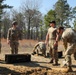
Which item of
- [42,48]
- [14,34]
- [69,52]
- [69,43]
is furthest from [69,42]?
[42,48]

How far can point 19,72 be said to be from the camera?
9453 mm

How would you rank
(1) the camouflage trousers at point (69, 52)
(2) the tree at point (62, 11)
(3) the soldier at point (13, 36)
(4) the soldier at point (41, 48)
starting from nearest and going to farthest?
(1) the camouflage trousers at point (69, 52), (3) the soldier at point (13, 36), (4) the soldier at point (41, 48), (2) the tree at point (62, 11)

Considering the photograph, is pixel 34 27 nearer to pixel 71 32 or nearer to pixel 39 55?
pixel 39 55

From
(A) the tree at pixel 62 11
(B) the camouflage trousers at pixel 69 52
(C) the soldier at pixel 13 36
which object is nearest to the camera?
(B) the camouflage trousers at pixel 69 52

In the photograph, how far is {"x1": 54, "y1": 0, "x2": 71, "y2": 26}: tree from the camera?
71562 mm

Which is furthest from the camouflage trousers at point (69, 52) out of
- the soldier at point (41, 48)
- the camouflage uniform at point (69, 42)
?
the soldier at point (41, 48)

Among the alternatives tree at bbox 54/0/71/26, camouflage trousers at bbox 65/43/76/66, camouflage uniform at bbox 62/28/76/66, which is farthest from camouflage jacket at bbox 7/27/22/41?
tree at bbox 54/0/71/26

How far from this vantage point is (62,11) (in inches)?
2827

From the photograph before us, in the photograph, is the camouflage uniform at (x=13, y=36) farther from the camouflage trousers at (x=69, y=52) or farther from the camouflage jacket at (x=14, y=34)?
the camouflage trousers at (x=69, y=52)

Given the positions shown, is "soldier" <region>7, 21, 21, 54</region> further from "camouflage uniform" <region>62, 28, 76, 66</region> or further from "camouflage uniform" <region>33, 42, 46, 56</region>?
"camouflage uniform" <region>62, 28, 76, 66</region>

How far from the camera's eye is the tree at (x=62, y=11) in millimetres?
71562

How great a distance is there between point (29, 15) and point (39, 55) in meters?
60.3

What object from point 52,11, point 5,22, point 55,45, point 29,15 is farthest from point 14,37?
point 5,22

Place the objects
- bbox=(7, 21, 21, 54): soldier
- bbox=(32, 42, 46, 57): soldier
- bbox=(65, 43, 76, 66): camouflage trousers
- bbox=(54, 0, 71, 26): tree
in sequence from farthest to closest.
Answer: bbox=(54, 0, 71, 26): tree < bbox=(32, 42, 46, 57): soldier < bbox=(7, 21, 21, 54): soldier < bbox=(65, 43, 76, 66): camouflage trousers
